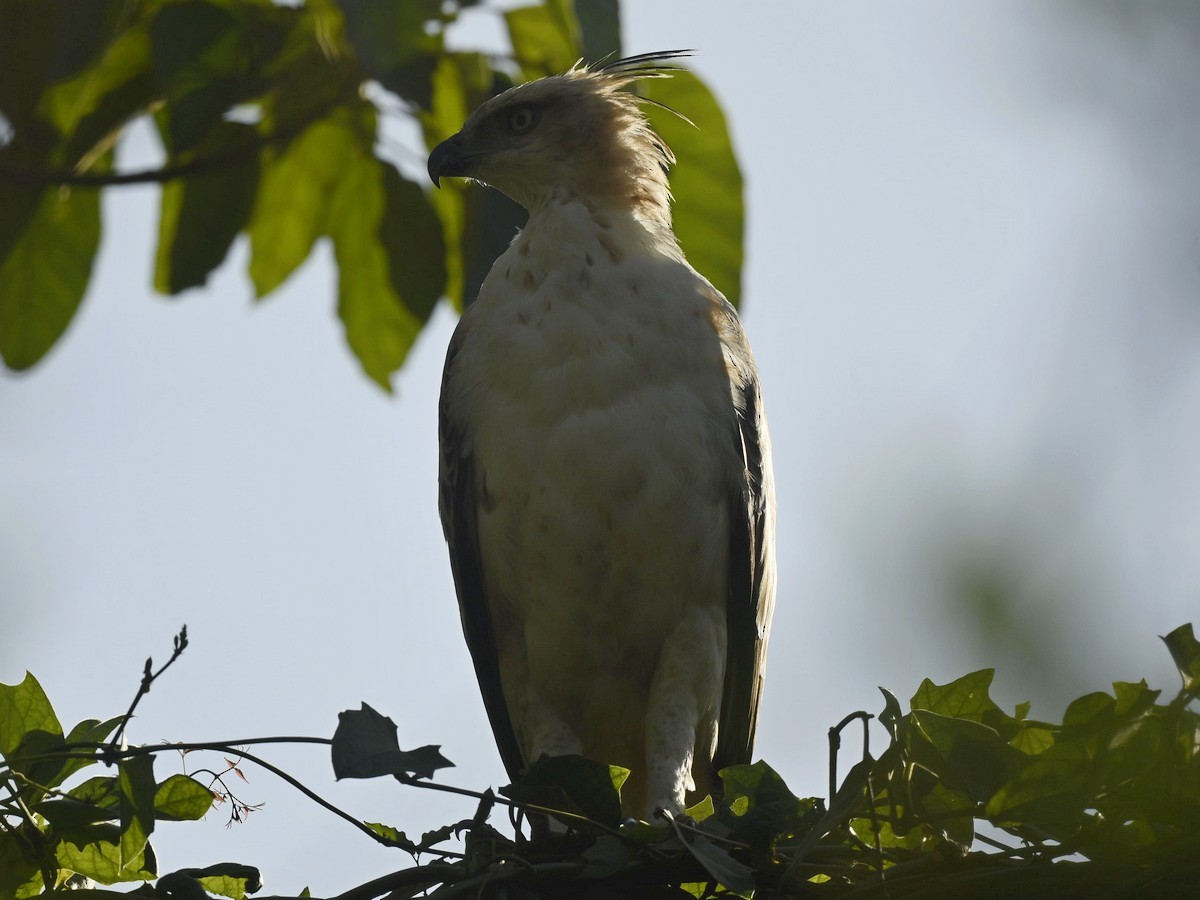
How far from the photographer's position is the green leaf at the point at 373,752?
231 cm

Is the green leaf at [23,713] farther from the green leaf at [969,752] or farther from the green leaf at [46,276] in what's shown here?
the green leaf at [969,752]

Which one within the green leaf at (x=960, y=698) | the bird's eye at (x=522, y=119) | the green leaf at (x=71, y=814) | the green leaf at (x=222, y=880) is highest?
the bird's eye at (x=522, y=119)

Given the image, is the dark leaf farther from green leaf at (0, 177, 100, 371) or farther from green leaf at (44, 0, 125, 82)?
green leaf at (44, 0, 125, 82)

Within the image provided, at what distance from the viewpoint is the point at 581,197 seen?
4.57 m

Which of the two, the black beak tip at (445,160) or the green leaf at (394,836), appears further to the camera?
the black beak tip at (445,160)

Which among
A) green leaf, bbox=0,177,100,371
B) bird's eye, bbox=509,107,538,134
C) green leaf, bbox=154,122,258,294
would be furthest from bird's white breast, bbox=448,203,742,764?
green leaf, bbox=0,177,100,371

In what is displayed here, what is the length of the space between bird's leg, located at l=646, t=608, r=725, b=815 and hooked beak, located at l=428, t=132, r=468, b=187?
158 centimetres

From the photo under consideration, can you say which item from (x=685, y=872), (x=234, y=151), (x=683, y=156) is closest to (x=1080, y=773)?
(x=685, y=872)

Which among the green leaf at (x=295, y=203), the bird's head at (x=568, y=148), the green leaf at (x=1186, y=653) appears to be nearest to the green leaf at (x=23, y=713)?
the green leaf at (x=295, y=203)

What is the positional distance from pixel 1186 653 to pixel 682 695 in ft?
6.70

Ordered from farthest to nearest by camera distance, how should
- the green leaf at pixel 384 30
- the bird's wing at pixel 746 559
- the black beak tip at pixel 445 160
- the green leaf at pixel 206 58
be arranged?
the black beak tip at pixel 445 160
the bird's wing at pixel 746 559
the green leaf at pixel 206 58
the green leaf at pixel 384 30

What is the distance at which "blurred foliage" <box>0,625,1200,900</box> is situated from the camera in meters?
2.20

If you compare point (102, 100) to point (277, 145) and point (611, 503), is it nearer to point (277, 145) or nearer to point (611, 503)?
point (277, 145)

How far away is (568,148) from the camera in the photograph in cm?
476
